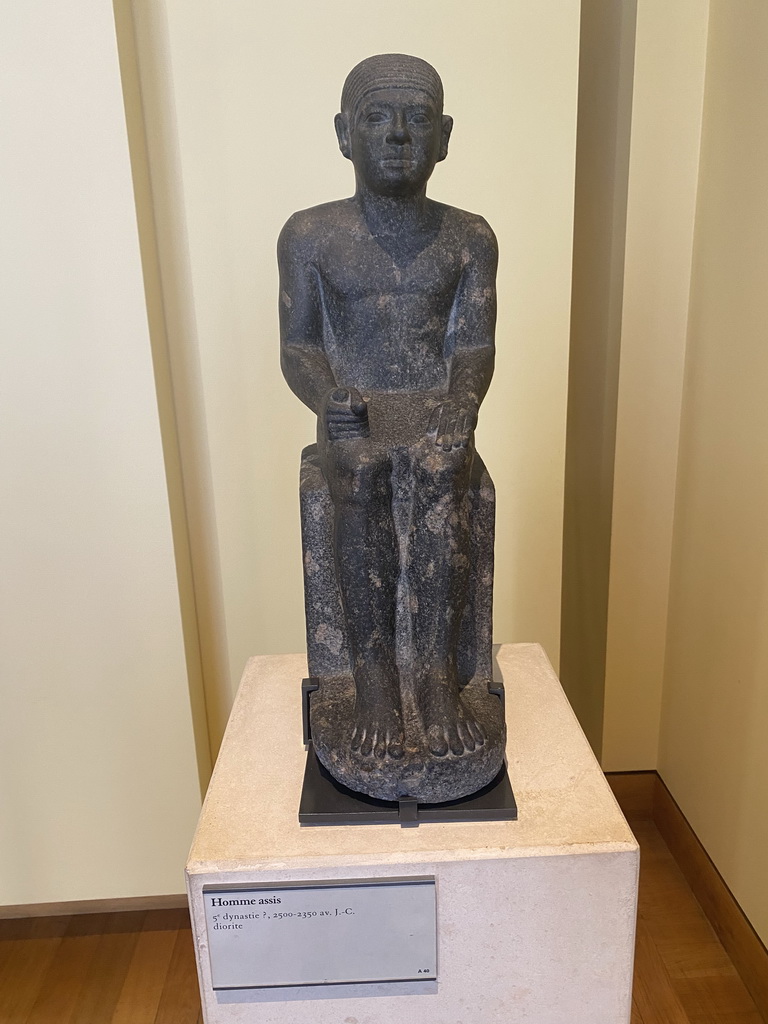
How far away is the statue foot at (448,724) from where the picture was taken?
1300mm

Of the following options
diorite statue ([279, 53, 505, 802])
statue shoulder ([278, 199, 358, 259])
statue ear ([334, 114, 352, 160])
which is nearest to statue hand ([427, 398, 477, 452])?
diorite statue ([279, 53, 505, 802])

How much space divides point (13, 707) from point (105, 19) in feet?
5.52

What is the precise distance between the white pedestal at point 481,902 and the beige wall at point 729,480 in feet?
2.86

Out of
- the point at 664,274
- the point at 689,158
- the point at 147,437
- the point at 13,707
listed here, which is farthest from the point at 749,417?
the point at 13,707

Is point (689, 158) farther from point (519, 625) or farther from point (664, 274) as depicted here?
point (519, 625)

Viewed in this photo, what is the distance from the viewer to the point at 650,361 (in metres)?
2.35

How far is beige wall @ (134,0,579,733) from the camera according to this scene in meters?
2.01

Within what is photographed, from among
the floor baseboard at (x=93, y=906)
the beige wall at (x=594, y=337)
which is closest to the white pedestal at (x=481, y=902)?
the floor baseboard at (x=93, y=906)

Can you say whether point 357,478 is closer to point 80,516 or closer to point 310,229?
point 310,229

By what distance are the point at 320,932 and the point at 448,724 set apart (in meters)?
0.36

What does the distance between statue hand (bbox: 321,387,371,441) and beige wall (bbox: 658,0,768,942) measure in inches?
41.5

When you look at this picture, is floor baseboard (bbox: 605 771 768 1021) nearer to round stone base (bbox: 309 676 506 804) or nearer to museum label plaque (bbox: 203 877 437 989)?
round stone base (bbox: 309 676 506 804)

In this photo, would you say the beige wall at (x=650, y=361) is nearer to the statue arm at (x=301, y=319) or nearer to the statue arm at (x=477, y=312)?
the statue arm at (x=477, y=312)

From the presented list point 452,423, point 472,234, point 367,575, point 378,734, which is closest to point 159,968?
point 378,734
